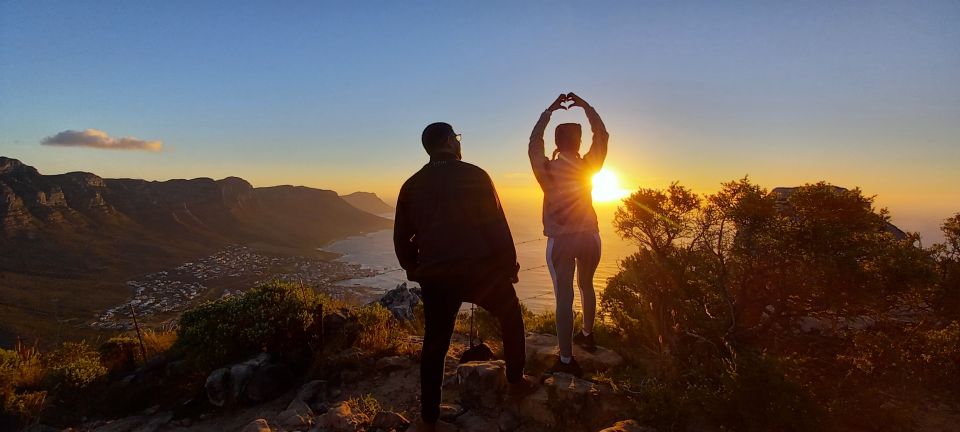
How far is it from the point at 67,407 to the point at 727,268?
9593 millimetres

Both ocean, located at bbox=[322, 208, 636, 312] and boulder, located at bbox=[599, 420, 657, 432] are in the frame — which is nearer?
boulder, located at bbox=[599, 420, 657, 432]

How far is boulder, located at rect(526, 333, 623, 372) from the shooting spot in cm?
461

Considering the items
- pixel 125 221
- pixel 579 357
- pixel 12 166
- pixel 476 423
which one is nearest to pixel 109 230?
pixel 125 221

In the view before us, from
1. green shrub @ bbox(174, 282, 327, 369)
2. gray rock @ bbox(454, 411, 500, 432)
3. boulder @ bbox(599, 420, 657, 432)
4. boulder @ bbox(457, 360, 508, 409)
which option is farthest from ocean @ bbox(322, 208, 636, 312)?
green shrub @ bbox(174, 282, 327, 369)

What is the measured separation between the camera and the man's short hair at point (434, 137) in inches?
125

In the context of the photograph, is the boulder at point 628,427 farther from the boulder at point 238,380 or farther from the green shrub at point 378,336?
the boulder at point 238,380

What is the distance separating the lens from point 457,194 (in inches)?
116

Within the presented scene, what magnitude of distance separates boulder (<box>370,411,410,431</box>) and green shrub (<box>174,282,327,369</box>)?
2.76 meters

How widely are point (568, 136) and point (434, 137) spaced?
56.0 inches

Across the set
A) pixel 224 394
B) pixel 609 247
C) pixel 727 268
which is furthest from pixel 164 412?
pixel 609 247

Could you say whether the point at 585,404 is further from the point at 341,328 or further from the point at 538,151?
the point at 341,328

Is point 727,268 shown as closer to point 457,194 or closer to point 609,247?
point 457,194

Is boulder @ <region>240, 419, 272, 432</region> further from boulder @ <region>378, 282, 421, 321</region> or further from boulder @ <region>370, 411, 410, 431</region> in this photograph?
boulder @ <region>378, 282, 421, 321</region>

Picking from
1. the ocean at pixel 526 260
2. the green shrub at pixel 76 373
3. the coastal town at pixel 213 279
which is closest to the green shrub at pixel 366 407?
the ocean at pixel 526 260
